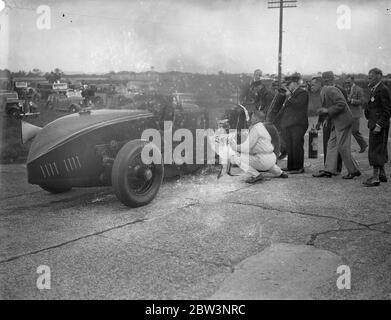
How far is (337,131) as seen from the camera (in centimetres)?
727

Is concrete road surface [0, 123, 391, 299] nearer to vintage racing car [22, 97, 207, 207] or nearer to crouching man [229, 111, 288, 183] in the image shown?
vintage racing car [22, 97, 207, 207]

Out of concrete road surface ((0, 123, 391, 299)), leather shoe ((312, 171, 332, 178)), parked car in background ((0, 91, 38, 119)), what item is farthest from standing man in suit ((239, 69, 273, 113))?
parked car in background ((0, 91, 38, 119))

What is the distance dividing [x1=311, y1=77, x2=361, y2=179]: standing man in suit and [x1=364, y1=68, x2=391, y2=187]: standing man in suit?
1.55 feet

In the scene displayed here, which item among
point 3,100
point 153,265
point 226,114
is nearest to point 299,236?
point 153,265

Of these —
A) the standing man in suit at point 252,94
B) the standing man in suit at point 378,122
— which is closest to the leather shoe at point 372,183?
the standing man in suit at point 378,122

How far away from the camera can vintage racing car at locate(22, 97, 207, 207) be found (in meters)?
5.24

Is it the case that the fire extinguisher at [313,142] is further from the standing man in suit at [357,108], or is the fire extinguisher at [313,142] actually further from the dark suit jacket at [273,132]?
the standing man in suit at [357,108]

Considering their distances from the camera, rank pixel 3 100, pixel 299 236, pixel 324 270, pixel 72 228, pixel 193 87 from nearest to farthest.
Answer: pixel 324 270
pixel 299 236
pixel 72 228
pixel 193 87
pixel 3 100

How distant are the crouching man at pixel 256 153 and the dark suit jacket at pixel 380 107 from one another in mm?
1639

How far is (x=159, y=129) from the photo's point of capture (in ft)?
20.4

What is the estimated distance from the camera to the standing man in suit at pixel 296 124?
7.86 meters

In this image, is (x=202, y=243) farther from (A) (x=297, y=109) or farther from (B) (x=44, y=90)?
(B) (x=44, y=90)
